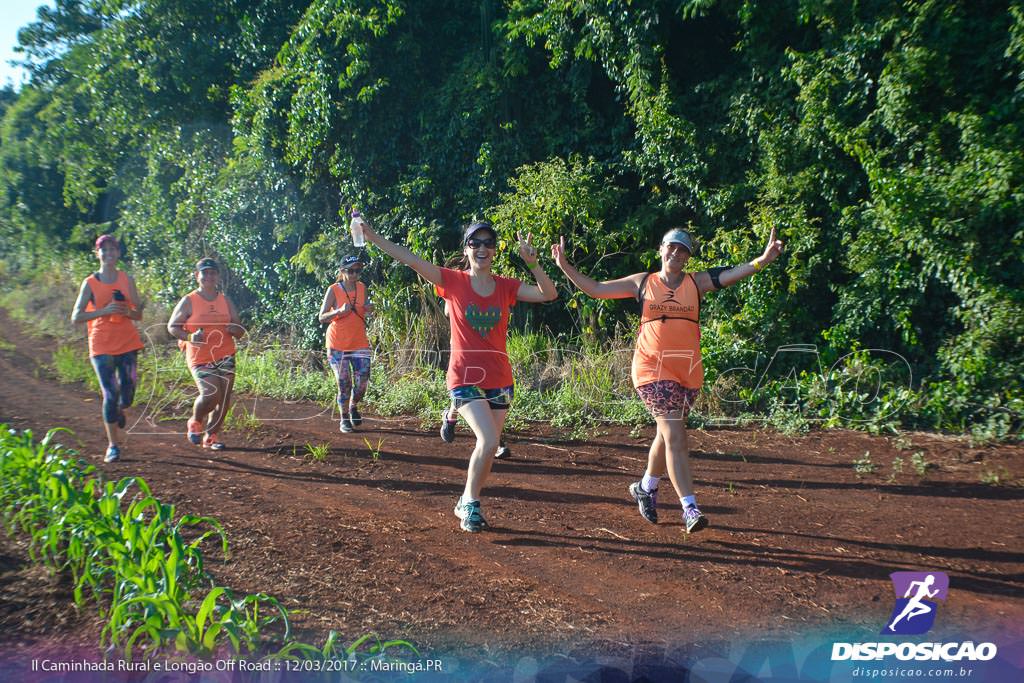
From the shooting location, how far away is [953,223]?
8.16 metres

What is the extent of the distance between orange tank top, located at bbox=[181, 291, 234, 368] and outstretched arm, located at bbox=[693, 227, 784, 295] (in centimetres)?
465

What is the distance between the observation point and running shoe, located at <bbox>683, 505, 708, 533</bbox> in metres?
5.31

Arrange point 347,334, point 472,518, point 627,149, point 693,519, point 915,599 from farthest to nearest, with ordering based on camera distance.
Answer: point 627,149 → point 347,334 → point 472,518 → point 693,519 → point 915,599

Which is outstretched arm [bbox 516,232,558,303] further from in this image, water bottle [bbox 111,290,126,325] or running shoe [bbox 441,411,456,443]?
water bottle [bbox 111,290,126,325]

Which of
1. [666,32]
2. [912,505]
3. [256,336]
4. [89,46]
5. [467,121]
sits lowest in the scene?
[912,505]

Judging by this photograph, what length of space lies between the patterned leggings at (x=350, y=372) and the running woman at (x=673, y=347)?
4083 millimetres

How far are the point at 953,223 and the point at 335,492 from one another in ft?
21.2

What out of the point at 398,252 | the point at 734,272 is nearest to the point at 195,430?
the point at 398,252

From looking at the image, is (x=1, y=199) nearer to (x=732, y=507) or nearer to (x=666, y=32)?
(x=666, y=32)

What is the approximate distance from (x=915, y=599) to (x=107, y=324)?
22.7ft

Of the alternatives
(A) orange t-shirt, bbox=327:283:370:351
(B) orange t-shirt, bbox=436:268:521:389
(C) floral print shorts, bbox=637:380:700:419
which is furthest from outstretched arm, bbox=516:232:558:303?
(A) orange t-shirt, bbox=327:283:370:351

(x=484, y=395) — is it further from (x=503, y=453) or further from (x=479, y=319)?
(x=503, y=453)

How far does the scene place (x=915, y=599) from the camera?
4.32 m

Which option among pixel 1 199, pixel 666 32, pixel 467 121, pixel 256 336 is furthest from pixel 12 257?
pixel 666 32
